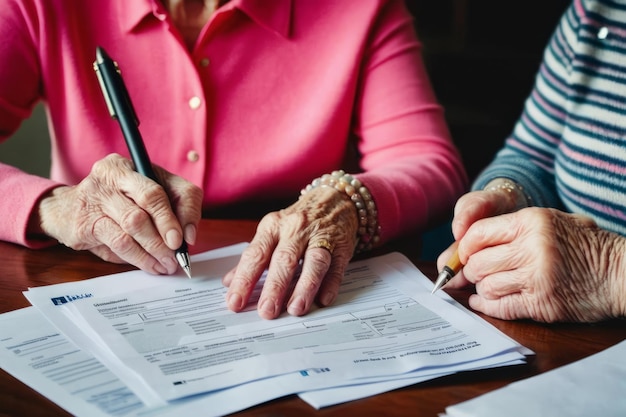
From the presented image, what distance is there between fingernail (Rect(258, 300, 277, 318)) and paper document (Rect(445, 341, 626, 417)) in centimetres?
25

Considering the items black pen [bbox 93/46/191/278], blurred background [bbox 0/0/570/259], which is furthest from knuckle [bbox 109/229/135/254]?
blurred background [bbox 0/0/570/259]

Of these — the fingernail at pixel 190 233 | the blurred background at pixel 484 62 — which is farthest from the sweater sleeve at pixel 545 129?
the blurred background at pixel 484 62

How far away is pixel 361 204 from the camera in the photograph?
1.06 meters

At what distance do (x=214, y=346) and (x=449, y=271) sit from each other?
331 millimetres

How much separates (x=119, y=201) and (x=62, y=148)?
0.42 meters

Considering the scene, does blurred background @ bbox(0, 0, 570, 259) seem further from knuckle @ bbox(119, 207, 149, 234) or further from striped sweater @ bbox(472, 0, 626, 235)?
knuckle @ bbox(119, 207, 149, 234)

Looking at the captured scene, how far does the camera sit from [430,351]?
749 mm

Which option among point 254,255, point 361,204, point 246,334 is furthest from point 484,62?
point 246,334

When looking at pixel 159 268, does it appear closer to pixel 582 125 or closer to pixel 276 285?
pixel 276 285

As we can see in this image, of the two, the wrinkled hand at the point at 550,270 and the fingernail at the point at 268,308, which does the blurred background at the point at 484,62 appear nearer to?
the wrinkled hand at the point at 550,270

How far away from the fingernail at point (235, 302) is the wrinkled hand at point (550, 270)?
0.29 m

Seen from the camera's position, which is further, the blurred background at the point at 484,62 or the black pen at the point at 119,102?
the blurred background at the point at 484,62

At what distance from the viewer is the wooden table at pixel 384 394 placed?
2.11 feet

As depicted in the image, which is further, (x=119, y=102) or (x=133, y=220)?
(x=119, y=102)
